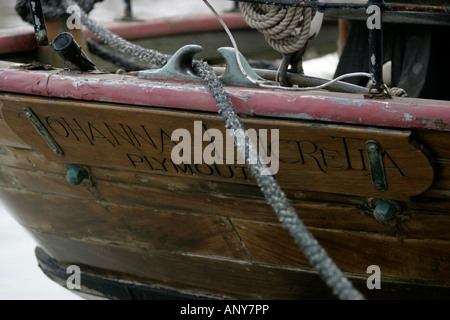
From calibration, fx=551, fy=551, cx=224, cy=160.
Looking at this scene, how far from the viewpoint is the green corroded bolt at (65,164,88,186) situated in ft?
6.75

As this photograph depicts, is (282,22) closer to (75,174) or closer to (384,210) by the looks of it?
(384,210)

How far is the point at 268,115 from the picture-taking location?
162 cm

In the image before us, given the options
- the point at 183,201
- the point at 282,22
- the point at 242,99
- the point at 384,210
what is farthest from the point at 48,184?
the point at 384,210

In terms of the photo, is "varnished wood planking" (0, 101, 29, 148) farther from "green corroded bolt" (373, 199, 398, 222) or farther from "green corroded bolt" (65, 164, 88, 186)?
"green corroded bolt" (373, 199, 398, 222)

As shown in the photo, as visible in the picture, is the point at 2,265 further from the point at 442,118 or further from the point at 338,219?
the point at 442,118

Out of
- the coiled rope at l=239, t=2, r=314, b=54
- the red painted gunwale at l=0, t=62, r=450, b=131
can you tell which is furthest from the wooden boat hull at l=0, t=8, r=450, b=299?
the coiled rope at l=239, t=2, r=314, b=54

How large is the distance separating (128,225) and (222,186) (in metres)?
0.55

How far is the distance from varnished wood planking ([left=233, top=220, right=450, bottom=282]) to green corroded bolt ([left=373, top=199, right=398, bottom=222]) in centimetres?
15

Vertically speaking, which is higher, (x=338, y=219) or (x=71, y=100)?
(x=71, y=100)

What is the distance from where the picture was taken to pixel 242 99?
5.35 feet

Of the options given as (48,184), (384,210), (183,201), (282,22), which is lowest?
(384,210)
